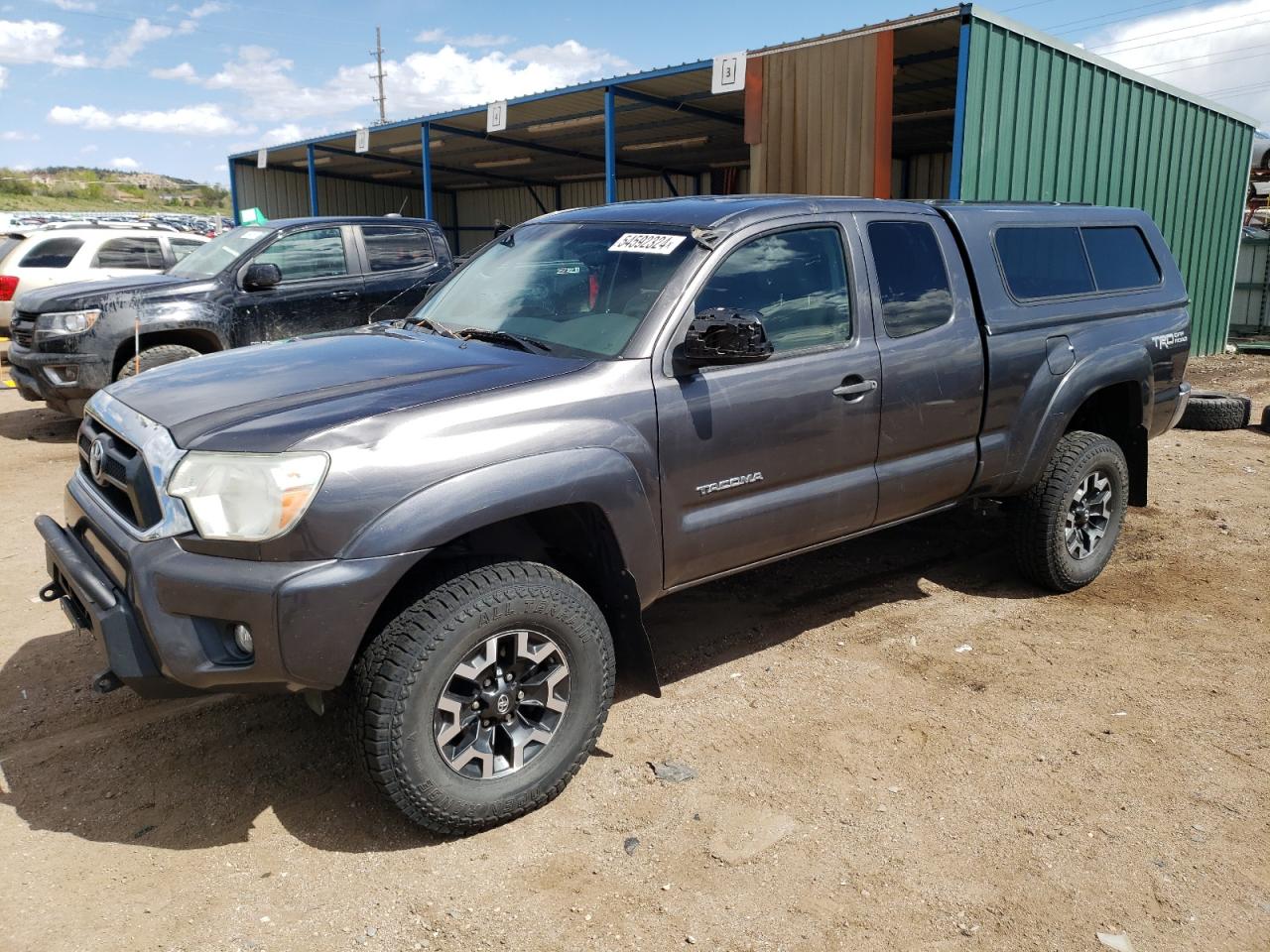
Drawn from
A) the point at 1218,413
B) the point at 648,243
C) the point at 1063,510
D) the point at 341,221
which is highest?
the point at 341,221

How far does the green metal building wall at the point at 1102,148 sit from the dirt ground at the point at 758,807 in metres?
5.52

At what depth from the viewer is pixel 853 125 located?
9.97 metres

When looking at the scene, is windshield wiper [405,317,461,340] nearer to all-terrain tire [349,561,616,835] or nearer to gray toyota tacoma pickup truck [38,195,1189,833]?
gray toyota tacoma pickup truck [38,195,1189,833]

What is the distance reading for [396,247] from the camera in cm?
891

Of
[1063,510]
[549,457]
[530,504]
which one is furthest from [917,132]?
[530,504]

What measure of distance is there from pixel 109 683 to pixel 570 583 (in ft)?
4.44

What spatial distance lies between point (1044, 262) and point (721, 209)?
1.91 meters

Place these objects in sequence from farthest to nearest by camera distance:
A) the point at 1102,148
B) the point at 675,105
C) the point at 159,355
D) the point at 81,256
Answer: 1. the point at 675,105
2. the point at 81,256
3. the point at 1102,148
4. the point at 159,355

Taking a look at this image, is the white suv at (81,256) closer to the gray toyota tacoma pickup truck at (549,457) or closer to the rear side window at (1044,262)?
the gray toyota tacoma pickup truck at (549,457)

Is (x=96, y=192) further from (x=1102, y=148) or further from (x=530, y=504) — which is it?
(x=530, y=504)

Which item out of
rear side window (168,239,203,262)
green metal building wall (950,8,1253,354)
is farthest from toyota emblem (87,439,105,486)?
rear side window (168,239,203,262)

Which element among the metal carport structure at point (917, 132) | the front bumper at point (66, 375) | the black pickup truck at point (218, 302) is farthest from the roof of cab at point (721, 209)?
the front bumper at point (66, 375)

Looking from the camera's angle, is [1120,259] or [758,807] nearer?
[758,807]

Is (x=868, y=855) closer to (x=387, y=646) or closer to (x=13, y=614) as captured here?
(x=387, y=646)
